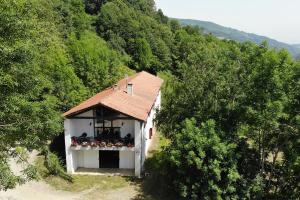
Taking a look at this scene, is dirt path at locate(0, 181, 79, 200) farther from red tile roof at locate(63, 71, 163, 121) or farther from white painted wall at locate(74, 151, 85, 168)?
red tile roof at locate(63, 71, 163, 121)

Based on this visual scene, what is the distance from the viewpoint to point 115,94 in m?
36.3

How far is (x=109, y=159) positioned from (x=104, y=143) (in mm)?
2766

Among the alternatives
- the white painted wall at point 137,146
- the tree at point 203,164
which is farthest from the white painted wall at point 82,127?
the tree at point 203,164

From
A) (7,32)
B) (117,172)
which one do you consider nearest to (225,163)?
(117,172)

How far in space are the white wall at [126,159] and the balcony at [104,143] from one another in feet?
4.80

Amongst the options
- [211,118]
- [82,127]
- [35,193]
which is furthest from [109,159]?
[211,118]

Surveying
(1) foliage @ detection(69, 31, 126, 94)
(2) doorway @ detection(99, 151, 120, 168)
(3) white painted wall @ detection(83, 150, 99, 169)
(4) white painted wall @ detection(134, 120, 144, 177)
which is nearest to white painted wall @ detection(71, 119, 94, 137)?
(3) white painted wall @ detection(83, 150, 99, 169)

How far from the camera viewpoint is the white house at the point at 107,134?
32.9 metres

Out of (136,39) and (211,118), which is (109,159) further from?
(136,39)

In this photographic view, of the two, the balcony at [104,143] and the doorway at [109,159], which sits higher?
the balcony at [104,143]

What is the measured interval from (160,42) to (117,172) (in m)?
60.3

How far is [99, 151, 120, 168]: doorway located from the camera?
1383 inches

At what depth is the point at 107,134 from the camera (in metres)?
34.4

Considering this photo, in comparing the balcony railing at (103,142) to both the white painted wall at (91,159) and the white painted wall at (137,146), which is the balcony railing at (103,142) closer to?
the white painted wall at (137,146)
